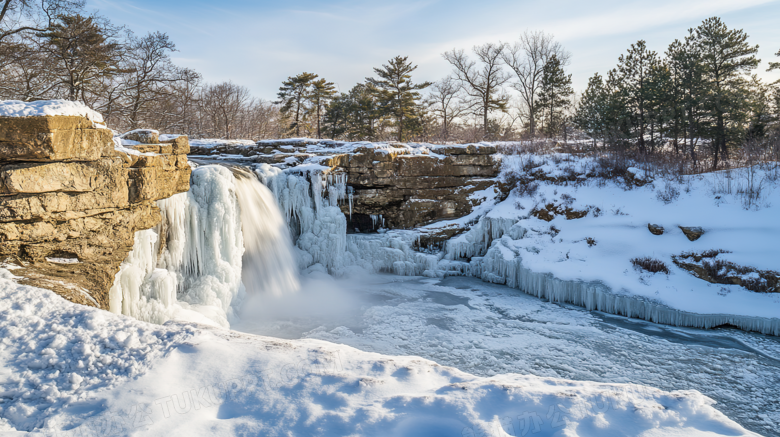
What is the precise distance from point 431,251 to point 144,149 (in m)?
8.22

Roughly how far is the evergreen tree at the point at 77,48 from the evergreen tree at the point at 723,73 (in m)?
24.6

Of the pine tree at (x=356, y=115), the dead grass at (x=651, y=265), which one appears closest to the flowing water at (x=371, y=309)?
the dead grass at (x=651, y=265)

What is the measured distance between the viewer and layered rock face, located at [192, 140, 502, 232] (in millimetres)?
11680

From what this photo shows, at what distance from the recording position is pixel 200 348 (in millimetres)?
3352

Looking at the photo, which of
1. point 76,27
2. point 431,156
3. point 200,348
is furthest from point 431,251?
point 76,27

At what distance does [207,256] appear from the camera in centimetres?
749

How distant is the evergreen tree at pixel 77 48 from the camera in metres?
12.8

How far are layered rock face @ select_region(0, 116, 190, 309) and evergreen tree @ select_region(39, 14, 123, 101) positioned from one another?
11231mm

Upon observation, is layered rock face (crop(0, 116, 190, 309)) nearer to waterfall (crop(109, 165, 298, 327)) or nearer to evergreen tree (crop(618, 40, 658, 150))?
waterfall (crop(109, 165, 298, 327))

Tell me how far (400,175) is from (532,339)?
6.84 m

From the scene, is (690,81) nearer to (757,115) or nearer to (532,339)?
(757,115)

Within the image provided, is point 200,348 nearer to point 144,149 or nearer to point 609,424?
point 609,424

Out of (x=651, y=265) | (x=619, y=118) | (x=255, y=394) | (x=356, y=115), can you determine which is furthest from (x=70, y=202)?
(x=356, y=115)

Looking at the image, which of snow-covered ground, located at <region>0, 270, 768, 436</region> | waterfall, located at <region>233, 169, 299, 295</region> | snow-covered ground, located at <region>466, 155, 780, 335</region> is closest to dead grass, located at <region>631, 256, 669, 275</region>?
snow-covered ground, located at <region>466, 155, 780, 335</region>
